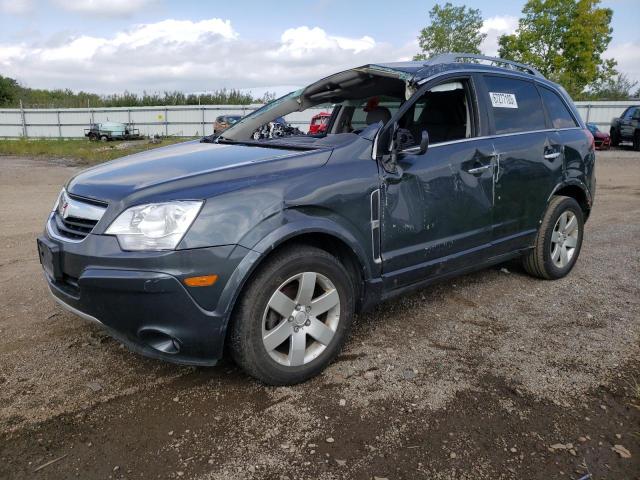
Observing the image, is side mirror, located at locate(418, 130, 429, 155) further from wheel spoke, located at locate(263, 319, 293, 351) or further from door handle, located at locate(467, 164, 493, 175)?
wheel spoke, located at locate(263, 319, 293, 351)

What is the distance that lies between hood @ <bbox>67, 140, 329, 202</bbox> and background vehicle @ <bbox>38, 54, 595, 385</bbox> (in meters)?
0.02

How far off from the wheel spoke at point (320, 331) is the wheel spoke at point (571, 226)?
2.80 metres

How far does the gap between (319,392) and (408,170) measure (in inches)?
55.6

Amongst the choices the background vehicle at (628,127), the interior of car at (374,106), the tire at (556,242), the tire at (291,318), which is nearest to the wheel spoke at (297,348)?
the tire at (291,318)

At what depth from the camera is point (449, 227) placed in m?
3.45

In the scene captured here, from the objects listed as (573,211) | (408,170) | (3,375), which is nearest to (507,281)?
(573,211)

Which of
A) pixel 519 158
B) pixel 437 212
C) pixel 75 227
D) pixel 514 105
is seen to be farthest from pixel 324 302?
pixel 514 105

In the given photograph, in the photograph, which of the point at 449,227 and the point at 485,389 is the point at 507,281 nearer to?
the point at 449,227

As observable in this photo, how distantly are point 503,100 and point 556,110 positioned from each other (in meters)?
0.84

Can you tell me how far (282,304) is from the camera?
2.66m

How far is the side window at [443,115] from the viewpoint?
3.71m

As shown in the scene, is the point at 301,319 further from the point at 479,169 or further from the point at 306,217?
the point at 479,169

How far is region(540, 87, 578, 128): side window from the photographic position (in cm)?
443

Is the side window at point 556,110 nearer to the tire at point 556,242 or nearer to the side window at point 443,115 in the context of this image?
the tire at point 556,242
